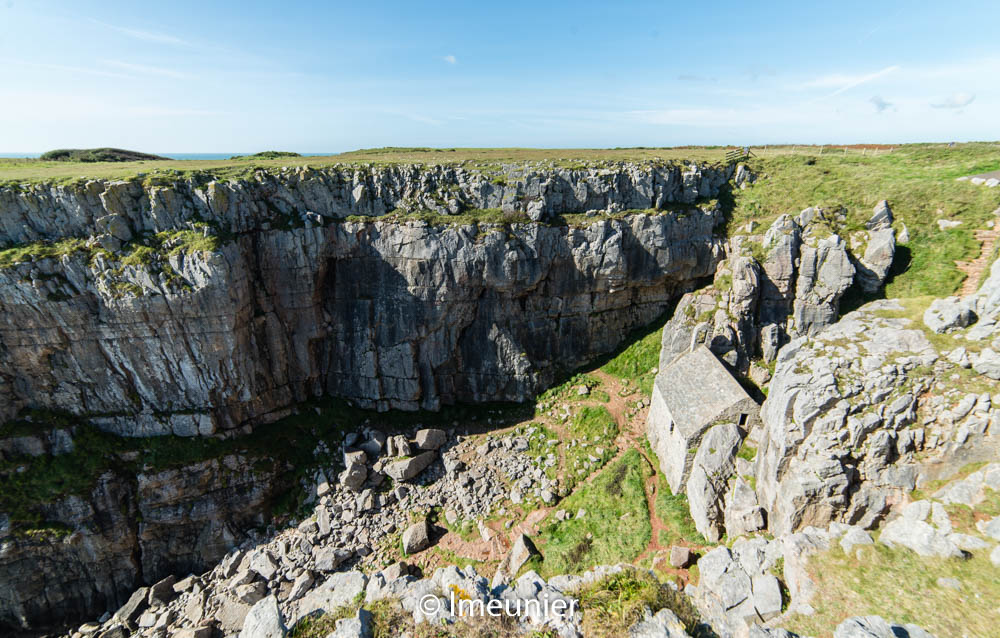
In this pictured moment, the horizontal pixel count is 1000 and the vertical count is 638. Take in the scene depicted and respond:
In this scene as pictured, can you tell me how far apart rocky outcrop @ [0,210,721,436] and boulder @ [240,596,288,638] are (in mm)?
13279

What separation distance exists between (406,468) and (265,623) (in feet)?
35.3

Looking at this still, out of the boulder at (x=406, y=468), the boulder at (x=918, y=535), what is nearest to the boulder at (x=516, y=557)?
the boulder at (x=406, y=468)

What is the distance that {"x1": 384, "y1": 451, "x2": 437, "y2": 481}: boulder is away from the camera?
76.0 feet

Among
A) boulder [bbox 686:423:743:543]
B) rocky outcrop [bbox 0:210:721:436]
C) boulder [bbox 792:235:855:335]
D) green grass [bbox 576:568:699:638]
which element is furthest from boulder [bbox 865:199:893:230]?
green grass [bbox 576:568:699:638]

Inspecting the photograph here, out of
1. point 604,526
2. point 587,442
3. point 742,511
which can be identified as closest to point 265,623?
point 604,526

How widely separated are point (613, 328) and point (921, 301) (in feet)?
49.3

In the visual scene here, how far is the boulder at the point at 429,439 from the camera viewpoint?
80.6 ft

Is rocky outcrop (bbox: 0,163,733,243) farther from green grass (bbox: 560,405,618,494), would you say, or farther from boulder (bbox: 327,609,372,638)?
boulder (bbox: 327,609,372,638)

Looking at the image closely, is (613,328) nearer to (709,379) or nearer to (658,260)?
(658,260)

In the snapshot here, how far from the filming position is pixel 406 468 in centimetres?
2316

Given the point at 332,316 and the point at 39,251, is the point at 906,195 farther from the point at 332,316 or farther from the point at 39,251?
the point at 39,251

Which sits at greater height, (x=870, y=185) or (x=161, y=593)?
(x=870, y=185)

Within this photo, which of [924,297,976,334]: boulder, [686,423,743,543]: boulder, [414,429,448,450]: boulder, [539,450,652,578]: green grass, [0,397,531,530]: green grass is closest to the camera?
[924,297,976,334]: boulder

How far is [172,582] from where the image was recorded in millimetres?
21188
